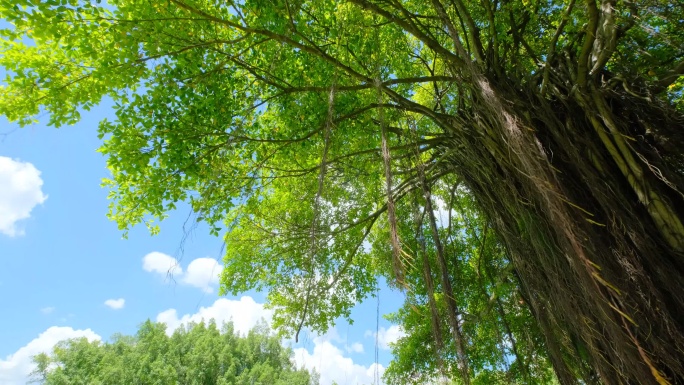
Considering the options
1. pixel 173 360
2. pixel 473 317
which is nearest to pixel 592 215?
pixel 473 317

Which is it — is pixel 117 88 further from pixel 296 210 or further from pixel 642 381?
pixel 642 381

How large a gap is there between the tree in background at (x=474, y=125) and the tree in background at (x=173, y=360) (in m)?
13.4

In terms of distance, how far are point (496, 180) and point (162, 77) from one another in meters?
2.47

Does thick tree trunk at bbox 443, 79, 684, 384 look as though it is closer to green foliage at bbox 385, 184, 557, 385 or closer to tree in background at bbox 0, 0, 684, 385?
tree in background at bbox 0, 0, 684, 385

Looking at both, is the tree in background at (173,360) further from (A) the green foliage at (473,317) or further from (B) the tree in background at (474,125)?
(B) the tree in background at (474,125)

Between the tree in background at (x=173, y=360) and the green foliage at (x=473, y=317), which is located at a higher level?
the tree in background at (x=173, y=360)

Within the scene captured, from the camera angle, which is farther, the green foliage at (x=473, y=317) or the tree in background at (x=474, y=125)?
the green foliage at (x=473, y=317)

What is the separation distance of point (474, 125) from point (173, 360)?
56.9 feet

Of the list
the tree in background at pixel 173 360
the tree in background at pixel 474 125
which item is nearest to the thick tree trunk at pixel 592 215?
the tree in background at pixel 474 125

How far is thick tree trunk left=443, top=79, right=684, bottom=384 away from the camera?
1.81 metres

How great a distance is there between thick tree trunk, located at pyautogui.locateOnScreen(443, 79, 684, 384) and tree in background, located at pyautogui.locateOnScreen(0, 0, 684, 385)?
0.04 ft

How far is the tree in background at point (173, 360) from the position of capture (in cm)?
1493

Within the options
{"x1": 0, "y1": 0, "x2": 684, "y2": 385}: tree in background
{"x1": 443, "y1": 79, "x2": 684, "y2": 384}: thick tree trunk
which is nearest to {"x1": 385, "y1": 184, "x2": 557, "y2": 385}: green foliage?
{"x1": 0, "y1": 0, "x2": 684, "y2": 385}: tree in background

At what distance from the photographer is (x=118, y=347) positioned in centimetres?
1681
